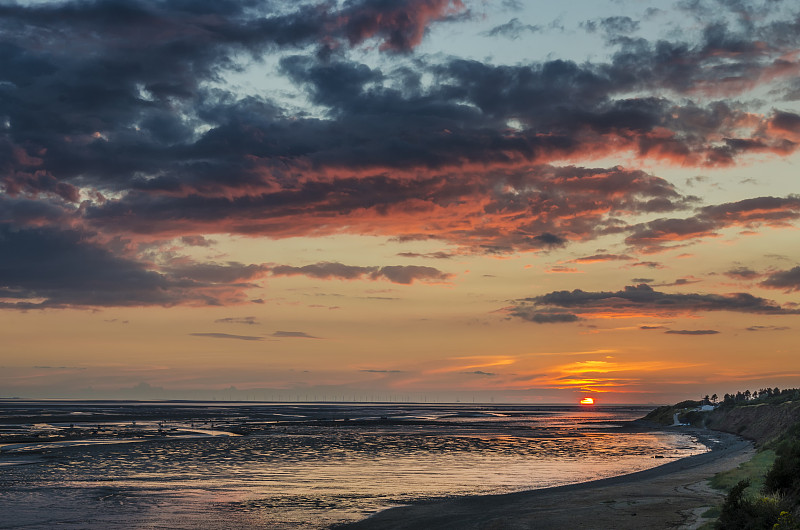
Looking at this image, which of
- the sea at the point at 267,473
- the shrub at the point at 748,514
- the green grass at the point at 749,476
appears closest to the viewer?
the shrub at the point at 748,514

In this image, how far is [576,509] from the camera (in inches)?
1261

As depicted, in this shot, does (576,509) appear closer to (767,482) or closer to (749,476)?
(767,482)

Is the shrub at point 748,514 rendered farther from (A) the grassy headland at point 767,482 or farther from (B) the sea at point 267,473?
(B) the sea at point 267,473

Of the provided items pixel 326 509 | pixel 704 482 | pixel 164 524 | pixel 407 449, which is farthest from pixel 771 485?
pixel 407 449

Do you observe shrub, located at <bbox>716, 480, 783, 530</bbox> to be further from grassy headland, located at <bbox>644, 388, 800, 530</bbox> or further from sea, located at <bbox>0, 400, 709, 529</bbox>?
sea, located at <bbox>0, 400, 709, 529</bbox>

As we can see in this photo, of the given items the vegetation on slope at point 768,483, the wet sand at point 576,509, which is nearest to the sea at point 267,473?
the wet sand at point 576,509

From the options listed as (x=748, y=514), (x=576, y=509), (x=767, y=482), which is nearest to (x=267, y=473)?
(x=576, y=509)

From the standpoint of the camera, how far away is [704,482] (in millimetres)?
39312

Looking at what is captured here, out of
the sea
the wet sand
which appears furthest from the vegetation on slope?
the sea

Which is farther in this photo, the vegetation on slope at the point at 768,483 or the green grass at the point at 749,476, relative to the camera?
the green grass at the point at 749,476

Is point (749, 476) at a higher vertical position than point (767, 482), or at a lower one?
lower

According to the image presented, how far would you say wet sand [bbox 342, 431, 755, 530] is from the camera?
28.7 metres

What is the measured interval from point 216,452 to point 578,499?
39.5 metres

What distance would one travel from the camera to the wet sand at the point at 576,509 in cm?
2869
